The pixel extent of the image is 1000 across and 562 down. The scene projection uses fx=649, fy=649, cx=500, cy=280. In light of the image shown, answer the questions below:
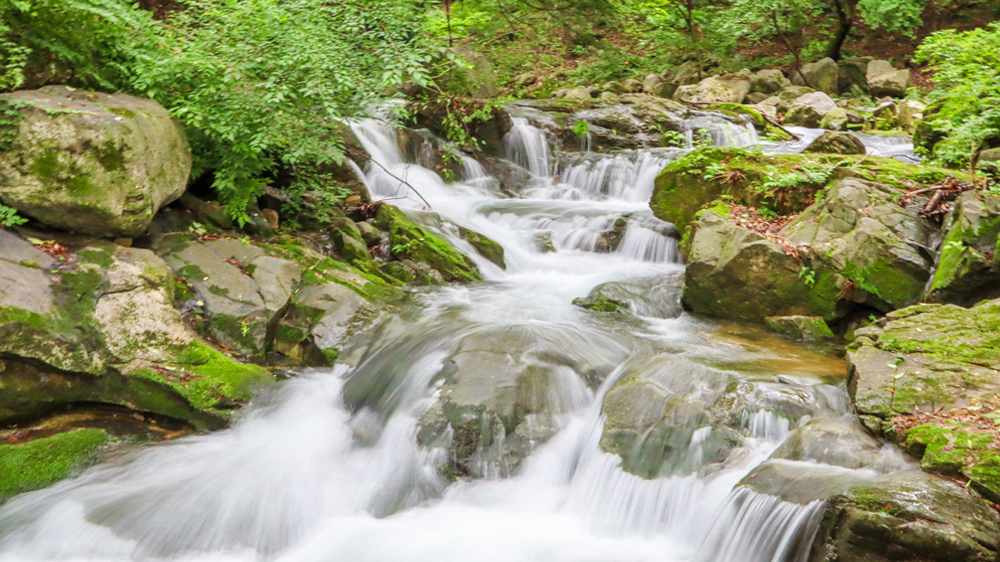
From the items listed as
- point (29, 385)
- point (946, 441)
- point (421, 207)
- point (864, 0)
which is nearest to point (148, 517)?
point (29, 385)

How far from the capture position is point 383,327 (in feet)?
21.8

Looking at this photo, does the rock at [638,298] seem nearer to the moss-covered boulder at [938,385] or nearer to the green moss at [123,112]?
the moss-covered boulder at [938,385]

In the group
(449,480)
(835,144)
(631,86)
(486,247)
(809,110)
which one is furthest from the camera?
(631,86)

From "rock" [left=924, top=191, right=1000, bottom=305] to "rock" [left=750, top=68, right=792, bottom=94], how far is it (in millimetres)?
12965

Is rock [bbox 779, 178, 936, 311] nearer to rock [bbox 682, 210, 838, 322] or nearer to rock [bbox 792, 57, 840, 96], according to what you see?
rock [bbox 682, 210, 838, 322]

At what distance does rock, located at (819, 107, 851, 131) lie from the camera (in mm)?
14461

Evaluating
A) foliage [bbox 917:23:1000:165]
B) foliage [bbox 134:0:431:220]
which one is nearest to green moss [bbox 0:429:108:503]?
foliage [bbox 134:0:431:220]

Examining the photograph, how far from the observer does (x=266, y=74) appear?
21.8 feet

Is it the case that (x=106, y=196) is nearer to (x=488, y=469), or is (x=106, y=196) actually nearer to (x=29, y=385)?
(x=29, y=385)

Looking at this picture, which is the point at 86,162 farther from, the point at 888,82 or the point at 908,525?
the point at 888,82

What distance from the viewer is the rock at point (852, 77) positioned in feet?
60.5

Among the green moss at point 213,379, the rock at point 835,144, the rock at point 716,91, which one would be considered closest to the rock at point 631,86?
the rock at point 716,91

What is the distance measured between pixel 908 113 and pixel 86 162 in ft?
51.4

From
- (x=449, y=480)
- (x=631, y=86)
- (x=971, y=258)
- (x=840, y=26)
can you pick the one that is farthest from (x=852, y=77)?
(x=449, y=480)
